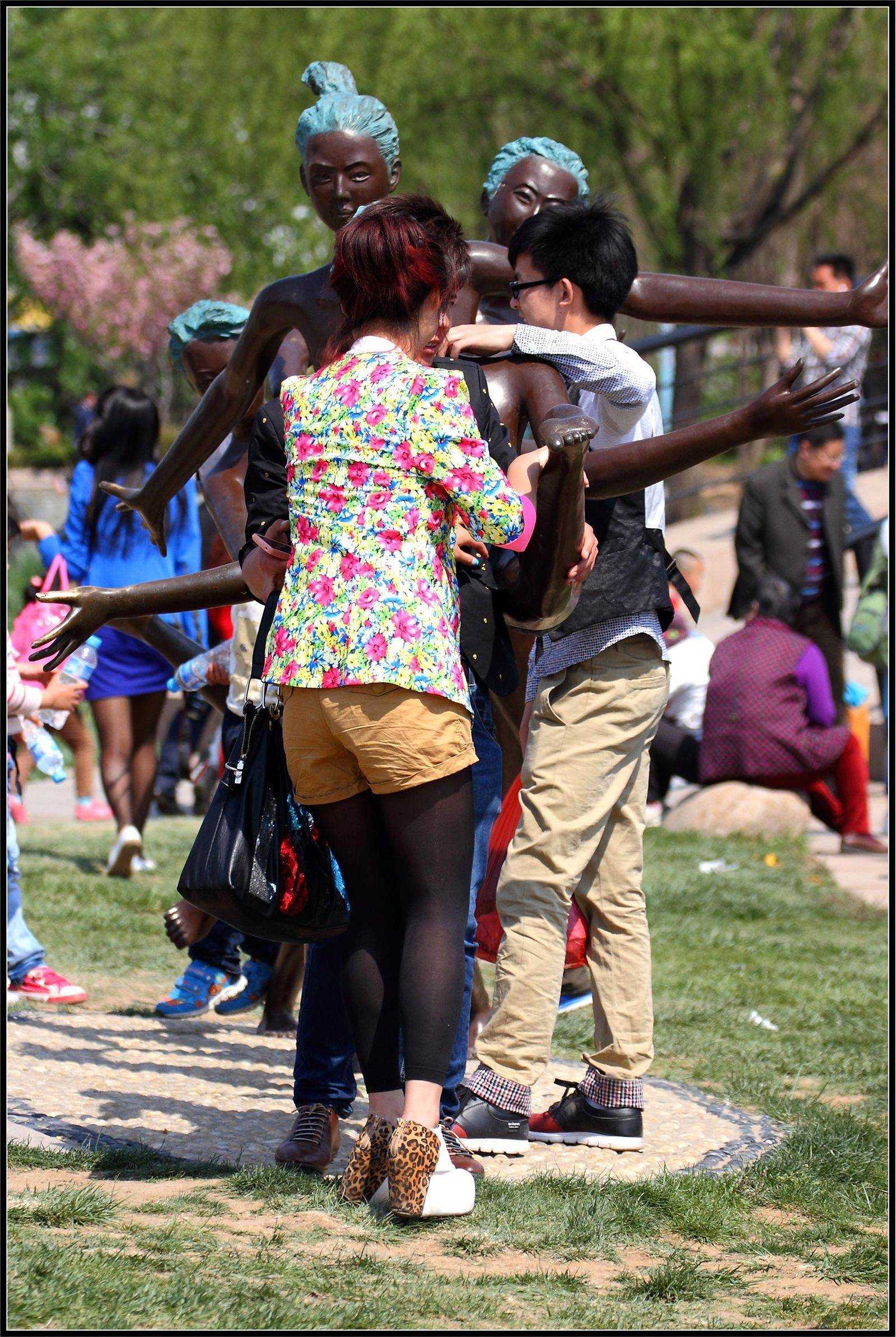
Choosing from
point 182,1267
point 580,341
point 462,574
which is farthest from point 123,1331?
point 580,341

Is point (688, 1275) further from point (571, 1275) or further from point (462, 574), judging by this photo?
point (462, 574)

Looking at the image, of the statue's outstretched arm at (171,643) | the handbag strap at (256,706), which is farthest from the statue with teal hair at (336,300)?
the handbag strap at (256,706)

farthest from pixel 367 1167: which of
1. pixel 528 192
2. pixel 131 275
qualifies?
pixel 131 275

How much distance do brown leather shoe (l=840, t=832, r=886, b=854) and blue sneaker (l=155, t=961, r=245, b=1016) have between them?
432cm

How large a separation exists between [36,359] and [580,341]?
1433 inches

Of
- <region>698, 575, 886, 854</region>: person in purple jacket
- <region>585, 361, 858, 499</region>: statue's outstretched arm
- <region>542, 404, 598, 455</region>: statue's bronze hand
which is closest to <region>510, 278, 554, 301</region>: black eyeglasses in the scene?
<region>585, 361, 858, 499</region>: statue's outstretched arm

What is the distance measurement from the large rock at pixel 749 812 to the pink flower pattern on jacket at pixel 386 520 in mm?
5737

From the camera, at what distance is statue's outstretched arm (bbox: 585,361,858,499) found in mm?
3312

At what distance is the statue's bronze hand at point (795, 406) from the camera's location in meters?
3.30

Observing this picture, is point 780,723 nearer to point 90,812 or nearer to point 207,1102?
point 90,812

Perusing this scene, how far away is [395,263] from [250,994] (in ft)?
9.27

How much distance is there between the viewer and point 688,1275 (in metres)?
2.98

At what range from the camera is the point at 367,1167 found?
3.21 m

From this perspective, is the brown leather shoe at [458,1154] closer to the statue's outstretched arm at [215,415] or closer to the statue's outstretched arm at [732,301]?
the statue's outstretched arm at [215,415]
